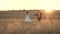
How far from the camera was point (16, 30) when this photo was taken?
969 millimetres

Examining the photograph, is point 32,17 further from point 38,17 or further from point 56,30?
point 56,30

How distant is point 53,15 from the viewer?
954mm
